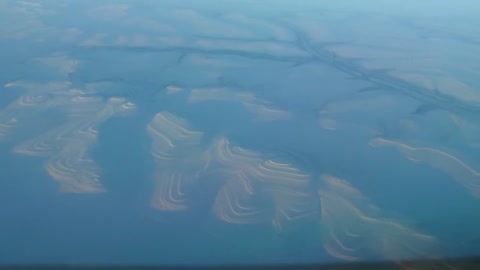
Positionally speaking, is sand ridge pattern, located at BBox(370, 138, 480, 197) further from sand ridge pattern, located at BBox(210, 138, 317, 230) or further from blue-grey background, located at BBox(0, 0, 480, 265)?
sand ridge pattern, located at BBox(210, 138, 317, 230)

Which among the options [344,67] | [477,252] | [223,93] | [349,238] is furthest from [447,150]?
[223,93]

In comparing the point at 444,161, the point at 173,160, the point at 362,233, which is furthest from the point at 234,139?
the point at 444,161

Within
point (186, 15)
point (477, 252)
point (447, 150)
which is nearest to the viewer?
point (477, 252)

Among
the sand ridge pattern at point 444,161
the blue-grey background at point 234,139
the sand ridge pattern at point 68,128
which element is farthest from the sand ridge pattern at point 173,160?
the sand ridge pattern at point 444,161

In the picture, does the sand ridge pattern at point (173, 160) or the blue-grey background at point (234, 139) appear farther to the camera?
the sand ridge pattern at point (173, 160)

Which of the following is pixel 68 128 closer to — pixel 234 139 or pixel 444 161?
pixel 234 139

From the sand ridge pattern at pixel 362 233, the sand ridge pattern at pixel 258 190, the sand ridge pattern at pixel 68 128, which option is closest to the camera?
the sand ridge pattern at pixel 362 233

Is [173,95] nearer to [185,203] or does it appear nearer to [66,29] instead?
[185,203]

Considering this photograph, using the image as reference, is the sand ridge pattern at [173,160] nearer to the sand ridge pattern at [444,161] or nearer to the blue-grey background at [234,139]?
the blue-grey background at [234,139]
